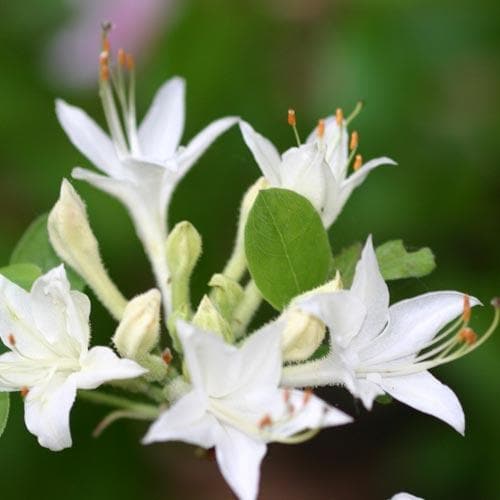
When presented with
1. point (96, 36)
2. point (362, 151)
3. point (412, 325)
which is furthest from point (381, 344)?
point (96, 36)

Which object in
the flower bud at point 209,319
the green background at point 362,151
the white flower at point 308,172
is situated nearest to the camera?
the flower bud at point 209,319

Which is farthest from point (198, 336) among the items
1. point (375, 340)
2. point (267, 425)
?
point (375, 340)

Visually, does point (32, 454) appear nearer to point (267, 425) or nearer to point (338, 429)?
point (338, 429)

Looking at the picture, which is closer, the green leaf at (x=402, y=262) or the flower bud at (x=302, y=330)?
the flower bud at (x=302, y=330)

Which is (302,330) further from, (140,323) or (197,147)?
(197,147)

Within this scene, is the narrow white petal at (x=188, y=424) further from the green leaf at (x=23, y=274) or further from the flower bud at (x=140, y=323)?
the green leaf at (x=23, y=274)

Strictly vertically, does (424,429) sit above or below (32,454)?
below

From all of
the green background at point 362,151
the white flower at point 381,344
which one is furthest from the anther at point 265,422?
the green background at point 362,151
